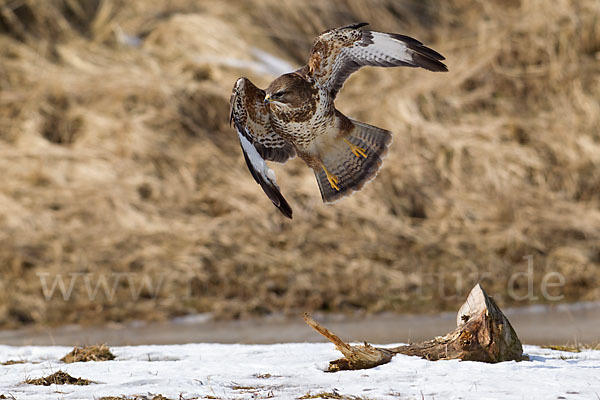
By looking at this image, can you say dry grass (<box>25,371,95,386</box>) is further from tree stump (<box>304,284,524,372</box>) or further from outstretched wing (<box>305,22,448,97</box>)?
outstretched wing (<box>305,22,448,97</box>)

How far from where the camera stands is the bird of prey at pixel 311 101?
4.40 meters

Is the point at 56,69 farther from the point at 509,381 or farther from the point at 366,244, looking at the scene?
the point at 509,381

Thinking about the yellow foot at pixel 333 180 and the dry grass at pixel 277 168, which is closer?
the yellow foot at pixel 333 180

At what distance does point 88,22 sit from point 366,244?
709 centimetres

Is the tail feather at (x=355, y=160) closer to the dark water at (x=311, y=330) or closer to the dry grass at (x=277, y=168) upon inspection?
the dark water at (x=311, y=330)

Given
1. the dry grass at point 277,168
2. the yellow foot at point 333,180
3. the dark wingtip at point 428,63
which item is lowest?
the yellow foot at point 333,180

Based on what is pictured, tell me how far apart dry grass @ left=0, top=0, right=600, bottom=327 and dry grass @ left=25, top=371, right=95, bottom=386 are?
3966mm

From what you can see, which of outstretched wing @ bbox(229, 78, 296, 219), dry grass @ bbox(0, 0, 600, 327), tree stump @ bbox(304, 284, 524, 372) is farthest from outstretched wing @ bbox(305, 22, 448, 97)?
dry grass @ bbox(0, 0, 600, 327)

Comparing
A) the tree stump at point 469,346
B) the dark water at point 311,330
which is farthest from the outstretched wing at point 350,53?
the dark water at point 311,330

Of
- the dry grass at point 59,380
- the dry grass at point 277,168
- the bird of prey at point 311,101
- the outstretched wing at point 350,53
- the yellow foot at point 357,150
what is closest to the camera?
the dry grass at point 59,380

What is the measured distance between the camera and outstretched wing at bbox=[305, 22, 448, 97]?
4.50 meters

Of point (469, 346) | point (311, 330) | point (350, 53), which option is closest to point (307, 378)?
point (469, 346)

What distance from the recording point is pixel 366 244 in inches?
367

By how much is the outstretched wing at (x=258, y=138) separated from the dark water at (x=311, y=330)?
239cm
